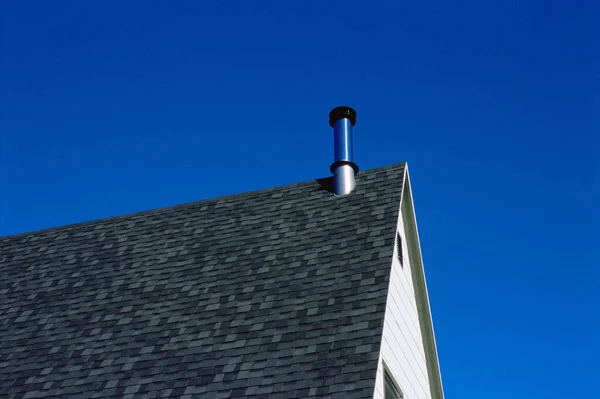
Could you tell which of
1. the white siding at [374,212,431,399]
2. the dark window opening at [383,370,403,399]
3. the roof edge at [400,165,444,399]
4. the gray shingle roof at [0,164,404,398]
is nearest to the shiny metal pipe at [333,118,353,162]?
the gray shingle roof at [0,164,404,398]

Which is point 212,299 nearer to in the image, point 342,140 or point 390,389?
point 390,389

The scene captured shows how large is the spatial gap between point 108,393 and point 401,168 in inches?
251

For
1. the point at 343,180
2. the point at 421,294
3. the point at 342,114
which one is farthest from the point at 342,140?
the point at 421,294

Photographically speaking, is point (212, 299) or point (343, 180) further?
point (343, 180)

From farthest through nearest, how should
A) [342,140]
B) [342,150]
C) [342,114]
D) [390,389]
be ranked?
[342,114], [342,140], [342,150], [390,389]

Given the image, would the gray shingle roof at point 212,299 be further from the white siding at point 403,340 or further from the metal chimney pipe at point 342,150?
the white siding at point 403,340

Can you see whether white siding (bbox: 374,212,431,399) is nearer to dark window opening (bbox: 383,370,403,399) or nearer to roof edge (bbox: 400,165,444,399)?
dark window opening (bbox: 383,370,403,399)

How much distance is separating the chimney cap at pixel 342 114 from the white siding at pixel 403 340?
2.77 m

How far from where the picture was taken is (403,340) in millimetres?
10891

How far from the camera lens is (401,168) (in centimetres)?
1282

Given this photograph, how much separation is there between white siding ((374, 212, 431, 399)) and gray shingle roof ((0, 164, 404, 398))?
1.55 ft

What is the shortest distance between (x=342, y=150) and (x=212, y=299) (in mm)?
4120

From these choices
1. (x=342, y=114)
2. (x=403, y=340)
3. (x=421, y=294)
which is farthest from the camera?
(x=342, y=114)

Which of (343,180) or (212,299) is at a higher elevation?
(343,180)
